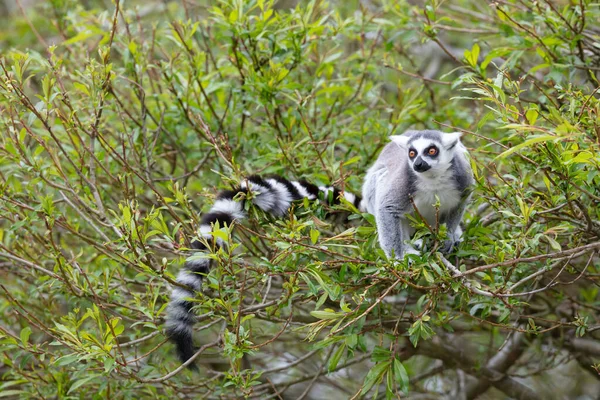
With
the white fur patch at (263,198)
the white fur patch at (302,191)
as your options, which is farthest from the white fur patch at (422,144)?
the white fur patch at (263,198)

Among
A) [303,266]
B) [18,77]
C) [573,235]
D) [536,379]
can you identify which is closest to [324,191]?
[303,266]

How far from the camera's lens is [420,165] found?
3.83m

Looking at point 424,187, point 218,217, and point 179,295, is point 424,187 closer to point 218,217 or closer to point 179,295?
point 218,217

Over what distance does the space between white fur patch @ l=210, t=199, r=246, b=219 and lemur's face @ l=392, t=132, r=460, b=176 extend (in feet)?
3.43

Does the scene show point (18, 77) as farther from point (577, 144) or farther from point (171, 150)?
point (577, 144)

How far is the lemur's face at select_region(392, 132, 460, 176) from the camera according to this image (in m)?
3.85

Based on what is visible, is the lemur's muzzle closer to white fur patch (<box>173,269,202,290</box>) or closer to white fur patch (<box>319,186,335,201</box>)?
white fur patch (<box>319,186,335,201</box>)

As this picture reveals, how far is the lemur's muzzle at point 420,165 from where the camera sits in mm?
3822

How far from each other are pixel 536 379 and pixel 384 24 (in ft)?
11.0

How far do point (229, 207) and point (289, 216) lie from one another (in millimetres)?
359

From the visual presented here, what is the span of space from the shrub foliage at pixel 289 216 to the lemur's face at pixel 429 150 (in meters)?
0.16

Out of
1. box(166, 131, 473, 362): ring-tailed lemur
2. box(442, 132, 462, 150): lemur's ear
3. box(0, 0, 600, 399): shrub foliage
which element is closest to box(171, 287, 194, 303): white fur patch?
box(0, 0, 600, 399): shrub foliage

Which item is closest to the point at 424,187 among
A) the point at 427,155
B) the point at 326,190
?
the point at 427,155

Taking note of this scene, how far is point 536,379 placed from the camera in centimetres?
594
